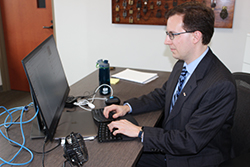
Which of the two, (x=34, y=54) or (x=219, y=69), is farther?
(x=219, y=69)

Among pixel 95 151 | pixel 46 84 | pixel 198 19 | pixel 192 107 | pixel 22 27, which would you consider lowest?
pixel 95 151

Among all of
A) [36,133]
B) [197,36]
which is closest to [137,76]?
[197,36]

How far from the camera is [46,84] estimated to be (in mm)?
1144

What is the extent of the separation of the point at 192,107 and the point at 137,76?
0.87 meters

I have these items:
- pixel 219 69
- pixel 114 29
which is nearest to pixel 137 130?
pixel 219 69

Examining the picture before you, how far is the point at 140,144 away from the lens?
115 cm

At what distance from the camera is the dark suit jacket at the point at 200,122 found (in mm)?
1168

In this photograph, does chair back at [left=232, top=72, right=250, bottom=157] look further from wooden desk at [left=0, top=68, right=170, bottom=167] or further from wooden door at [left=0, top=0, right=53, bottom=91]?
wooden door at [left=0, top=0, right=53, bottom=91]

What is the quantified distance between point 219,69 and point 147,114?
1.61ft

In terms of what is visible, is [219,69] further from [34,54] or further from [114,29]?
[114,29]

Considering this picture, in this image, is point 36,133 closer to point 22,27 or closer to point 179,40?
point 179,40

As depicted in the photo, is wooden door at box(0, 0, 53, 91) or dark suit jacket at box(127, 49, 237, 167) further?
wooden door at box(0, 0, 53, 91)

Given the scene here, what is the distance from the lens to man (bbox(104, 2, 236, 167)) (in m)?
1.17

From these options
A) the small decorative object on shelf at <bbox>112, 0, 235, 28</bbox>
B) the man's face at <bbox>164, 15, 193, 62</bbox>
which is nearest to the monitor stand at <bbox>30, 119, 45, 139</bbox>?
the man's face at <bbox>164, 15, 193, 62</bbox>
